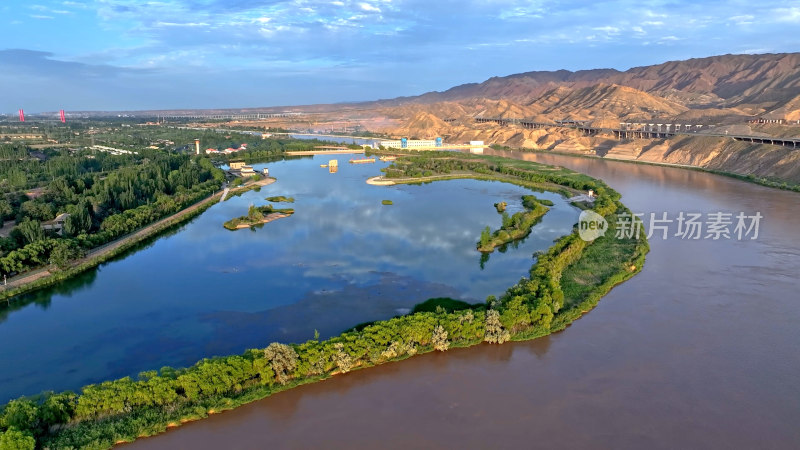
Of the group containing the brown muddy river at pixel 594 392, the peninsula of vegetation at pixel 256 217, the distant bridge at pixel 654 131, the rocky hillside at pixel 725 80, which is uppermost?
the rocky hillside at pixel 725 80

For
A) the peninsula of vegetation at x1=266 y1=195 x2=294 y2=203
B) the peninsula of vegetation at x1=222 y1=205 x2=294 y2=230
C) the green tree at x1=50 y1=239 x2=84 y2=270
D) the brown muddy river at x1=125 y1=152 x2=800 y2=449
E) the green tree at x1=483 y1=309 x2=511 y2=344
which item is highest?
the peninsula of vegetation at x1=266 y1=195 x2=294 y2=203

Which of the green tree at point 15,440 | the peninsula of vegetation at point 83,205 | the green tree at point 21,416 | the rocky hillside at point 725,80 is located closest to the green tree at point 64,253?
the peninsula of vegetation at point 83,205

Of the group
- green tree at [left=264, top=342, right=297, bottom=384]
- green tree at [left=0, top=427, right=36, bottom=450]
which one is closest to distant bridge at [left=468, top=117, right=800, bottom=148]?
green tree at [left=264, top=342, right=297, bottom=384]

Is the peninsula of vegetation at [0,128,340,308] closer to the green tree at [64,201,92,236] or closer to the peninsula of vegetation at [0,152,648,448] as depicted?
the green tree at [64,201,92,236]

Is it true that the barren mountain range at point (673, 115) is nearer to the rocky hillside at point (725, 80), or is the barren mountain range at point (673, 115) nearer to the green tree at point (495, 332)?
the rocky hillside at point (725, 80)

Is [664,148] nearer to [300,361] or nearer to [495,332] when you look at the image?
[495,332]

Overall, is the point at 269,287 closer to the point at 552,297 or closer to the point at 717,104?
the point at 552,297
